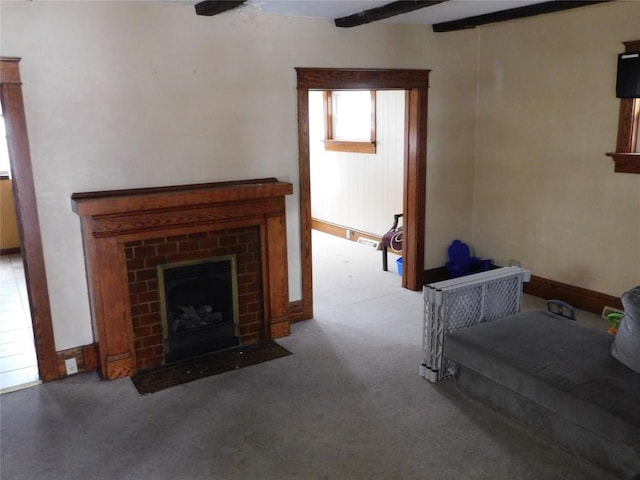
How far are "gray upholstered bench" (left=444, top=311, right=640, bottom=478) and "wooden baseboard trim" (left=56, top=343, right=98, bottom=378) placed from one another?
2193mm

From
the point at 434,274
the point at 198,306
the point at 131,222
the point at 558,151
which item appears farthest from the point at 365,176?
the point at 131,222

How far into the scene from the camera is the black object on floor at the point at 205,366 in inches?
132

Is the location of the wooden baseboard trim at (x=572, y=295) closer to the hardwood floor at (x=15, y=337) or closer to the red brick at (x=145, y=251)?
the red brick at (x=145, y=251)

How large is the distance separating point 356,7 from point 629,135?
2.11 metres

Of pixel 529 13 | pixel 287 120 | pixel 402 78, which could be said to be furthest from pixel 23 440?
pixel 529 13

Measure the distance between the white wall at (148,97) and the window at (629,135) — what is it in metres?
1.79

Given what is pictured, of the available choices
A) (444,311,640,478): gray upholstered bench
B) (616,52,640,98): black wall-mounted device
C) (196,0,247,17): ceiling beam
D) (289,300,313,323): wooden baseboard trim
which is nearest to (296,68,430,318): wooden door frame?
(289,300,313,323): wooden baseboard trim

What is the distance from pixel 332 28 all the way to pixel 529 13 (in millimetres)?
1397

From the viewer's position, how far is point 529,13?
12.8ft

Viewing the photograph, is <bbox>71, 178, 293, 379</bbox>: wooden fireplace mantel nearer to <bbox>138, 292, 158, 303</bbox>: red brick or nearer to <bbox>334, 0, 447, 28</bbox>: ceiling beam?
<bbox>138, 292, 158, 303</bbox>: red brick

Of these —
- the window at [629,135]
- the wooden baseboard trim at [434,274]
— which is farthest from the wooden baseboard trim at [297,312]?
the window at [629,135]

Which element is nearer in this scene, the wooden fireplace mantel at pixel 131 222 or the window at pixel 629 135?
the wooden fireplace mantel at pixel 131 222

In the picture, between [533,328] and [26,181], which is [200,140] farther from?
[533,328]

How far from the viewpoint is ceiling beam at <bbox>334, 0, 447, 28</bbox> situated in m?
3.25
